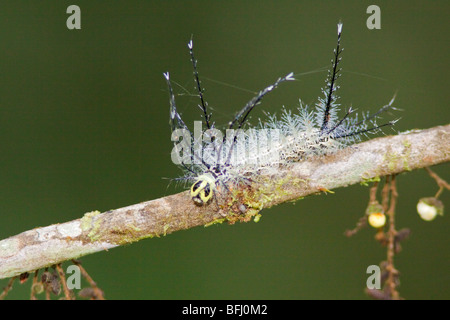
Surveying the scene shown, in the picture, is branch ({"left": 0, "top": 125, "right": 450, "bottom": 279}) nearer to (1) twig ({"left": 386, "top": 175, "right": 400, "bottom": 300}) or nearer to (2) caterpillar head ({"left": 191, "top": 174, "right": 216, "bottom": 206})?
(2) caterpillar head ({"left": 191, "top": 174, "right": 216, "bottom": 206})

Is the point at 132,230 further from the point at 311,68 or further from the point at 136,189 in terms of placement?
the point at 311,68

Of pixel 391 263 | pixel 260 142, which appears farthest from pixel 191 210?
pixel 391 263

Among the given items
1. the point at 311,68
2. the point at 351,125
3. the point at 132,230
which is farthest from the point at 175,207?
the point at 311,68

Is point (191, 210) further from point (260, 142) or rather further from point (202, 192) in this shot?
point (260, 142)

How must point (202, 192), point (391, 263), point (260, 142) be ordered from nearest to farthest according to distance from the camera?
point (391, 263) → point (202, 192) → point (260, 142)

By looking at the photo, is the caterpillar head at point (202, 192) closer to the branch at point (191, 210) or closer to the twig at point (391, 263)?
the branch at point (191, 210)

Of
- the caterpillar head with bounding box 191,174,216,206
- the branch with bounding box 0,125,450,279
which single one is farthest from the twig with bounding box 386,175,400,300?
the caterpillar head with bounding box 191,174,216,206
